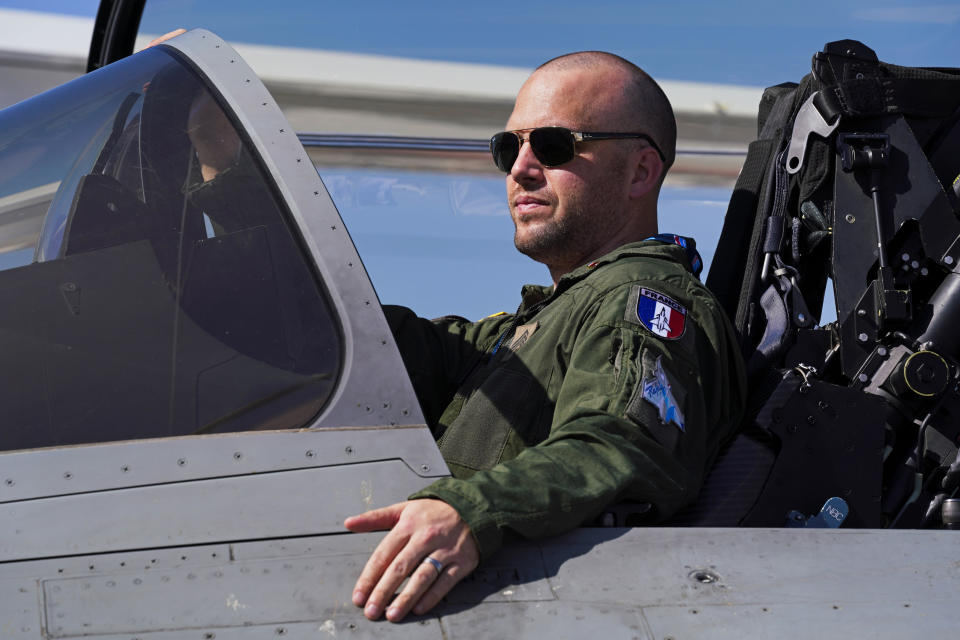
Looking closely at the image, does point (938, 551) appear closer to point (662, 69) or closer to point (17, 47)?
point (662, 69)

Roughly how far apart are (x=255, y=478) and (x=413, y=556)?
0.26m

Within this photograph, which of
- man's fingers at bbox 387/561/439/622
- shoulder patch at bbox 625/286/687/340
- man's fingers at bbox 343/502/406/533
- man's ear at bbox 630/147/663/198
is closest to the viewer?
man's fingers at bbox 387/561/439/622

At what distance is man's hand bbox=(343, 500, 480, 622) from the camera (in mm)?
1220

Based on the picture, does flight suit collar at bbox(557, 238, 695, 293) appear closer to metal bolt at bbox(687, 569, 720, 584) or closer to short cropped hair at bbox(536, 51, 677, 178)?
short cropped hair at bbox(536, 51, 677, 178)

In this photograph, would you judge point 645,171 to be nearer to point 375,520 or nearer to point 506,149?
point 506,149

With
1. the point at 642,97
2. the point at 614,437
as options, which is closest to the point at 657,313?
the point at 614,437

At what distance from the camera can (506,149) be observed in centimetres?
242

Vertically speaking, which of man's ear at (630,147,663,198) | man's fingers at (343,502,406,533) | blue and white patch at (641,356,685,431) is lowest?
man's fingers at (343,502,406,533)

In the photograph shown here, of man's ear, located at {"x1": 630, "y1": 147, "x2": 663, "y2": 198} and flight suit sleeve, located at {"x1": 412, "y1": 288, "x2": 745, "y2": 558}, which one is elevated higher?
man's ear, located at {"x1": 630, "y1": 147, "x2": 663, "y2": 198}

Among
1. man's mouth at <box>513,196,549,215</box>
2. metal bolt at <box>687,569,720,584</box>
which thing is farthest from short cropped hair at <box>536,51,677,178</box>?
metal bolt at <box>687,569,720,584</box>

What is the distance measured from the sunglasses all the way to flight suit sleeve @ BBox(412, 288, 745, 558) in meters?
0.61

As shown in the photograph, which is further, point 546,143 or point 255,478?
point 546,143

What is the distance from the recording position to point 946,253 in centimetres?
228

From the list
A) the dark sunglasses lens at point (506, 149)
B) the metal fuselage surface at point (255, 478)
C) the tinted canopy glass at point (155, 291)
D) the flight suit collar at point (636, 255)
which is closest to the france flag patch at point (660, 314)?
the flight suit collar at point (636, 255)
